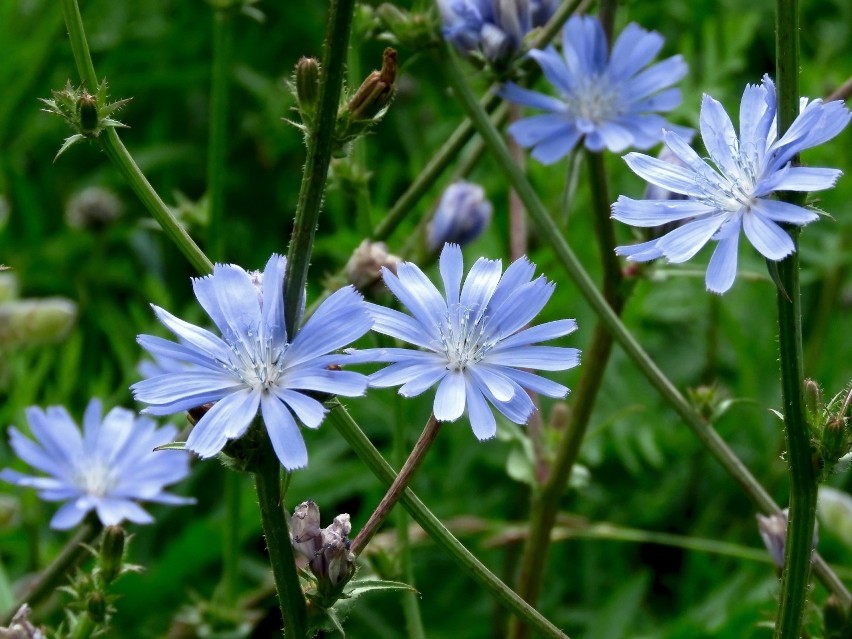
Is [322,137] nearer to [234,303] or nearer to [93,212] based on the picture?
[234,303]

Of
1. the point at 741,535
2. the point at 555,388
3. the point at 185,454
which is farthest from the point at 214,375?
the point at 741,535

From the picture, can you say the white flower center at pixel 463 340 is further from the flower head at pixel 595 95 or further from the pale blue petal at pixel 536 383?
the flower head at pixel 595 95

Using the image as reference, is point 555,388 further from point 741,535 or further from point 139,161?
point 139,161

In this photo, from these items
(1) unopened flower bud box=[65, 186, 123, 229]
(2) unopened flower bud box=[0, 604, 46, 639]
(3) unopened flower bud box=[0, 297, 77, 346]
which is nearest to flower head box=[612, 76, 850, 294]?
(2) unopened flower bud box=[0, 604, 46, 639]

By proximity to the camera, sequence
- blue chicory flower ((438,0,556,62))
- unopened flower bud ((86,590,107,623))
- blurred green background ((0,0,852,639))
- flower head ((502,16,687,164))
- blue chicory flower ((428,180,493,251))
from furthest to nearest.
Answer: blurred green background ((0,0,852,639)) → blue chicory flower ((428,180,493,251)) → flower head ((502,16,687,164)) → blue chicory flower ((438,0,556,62)) → unopened flower bud ((86,590,107,623))

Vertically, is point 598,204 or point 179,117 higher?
point 179,117

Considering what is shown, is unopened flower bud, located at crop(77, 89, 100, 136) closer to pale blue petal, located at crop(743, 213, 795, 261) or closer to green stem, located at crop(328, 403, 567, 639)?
green stem, located at crop(328, 403, 567, 639)

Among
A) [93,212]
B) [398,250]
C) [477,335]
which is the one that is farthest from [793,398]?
[93,212]
